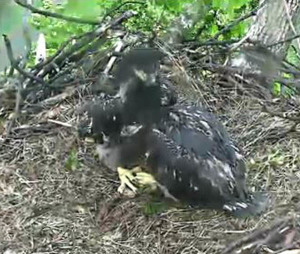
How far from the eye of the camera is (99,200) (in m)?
3.35

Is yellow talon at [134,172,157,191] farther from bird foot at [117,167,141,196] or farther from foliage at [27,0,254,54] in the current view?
foliage at [27,0,254,54]

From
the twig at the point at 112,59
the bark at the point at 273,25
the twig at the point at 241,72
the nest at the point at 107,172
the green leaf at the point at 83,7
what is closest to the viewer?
the green leaf at the point at 83,7

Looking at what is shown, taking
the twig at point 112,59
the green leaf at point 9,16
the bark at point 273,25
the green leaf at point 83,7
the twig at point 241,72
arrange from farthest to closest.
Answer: the bark at point 273,25 < the twig at point 241,72 < the twig at point 112,59 < the green leaf at point 83,7 < the green leaf at point 9,16

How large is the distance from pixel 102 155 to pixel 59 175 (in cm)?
23

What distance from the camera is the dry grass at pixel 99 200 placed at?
3070 mm

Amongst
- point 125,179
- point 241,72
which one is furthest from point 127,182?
point 241,72

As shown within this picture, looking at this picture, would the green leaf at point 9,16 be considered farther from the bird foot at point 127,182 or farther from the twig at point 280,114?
the twig at point 280,114

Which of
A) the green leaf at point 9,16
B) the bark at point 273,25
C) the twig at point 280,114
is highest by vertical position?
the green leaf at point 9,16

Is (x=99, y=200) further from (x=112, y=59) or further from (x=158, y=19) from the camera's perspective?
(x=158, y=19)

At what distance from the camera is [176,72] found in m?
4.06

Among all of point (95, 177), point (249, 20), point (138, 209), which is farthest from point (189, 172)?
point (249, 20)

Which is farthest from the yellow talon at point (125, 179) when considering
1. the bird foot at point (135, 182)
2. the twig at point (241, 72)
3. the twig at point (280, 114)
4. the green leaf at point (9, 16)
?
the green leaf at point (9, 16)

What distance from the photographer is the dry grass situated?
10.1 ft

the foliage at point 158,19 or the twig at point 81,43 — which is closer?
the foliage at point 158,19
